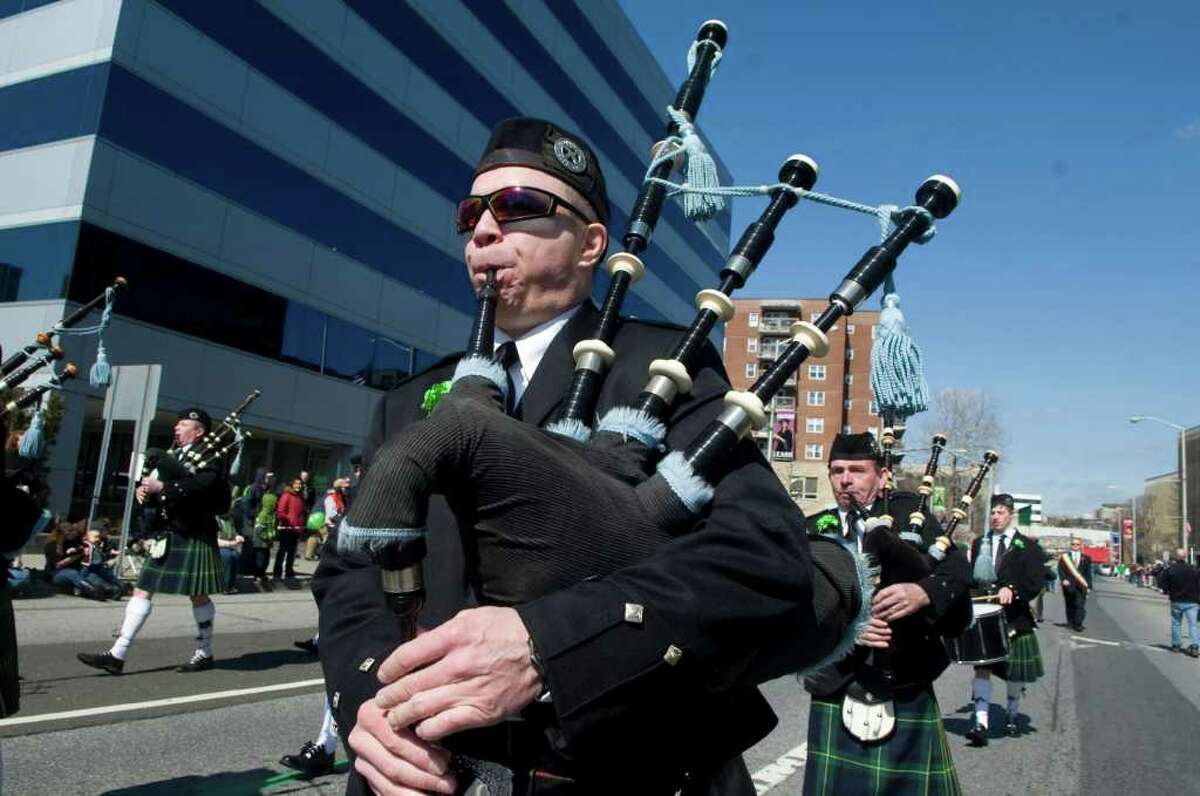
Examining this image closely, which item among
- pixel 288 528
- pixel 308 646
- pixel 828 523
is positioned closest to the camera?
pixel 828 523

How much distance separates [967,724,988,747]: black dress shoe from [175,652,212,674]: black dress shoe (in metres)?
6.00

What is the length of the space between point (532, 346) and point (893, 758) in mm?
2603

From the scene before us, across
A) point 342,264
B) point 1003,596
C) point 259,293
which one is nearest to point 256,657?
point 1003,596

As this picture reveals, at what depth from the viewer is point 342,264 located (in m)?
18.5

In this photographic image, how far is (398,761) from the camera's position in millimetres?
Result: 1035

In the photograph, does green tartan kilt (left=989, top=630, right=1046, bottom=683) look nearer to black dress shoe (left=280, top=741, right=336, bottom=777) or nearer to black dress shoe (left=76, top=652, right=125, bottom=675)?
black dress shoe (left=280, top=741, right=336, bottom=777)

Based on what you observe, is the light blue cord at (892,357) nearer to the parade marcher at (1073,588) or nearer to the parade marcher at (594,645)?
the parade marcher at (594,645)

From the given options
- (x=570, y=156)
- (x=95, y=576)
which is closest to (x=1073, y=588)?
(x=95, y=576)

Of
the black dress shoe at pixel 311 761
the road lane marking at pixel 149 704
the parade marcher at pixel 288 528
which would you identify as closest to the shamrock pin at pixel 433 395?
the black dress shoe at pixel 311 761

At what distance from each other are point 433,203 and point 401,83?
291 cm

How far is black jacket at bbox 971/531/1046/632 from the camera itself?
759 cm

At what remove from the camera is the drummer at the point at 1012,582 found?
24.4 ft

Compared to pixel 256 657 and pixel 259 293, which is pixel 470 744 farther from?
pixel 259 293

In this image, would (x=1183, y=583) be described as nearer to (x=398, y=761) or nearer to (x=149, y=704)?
(x=149, y=704)
